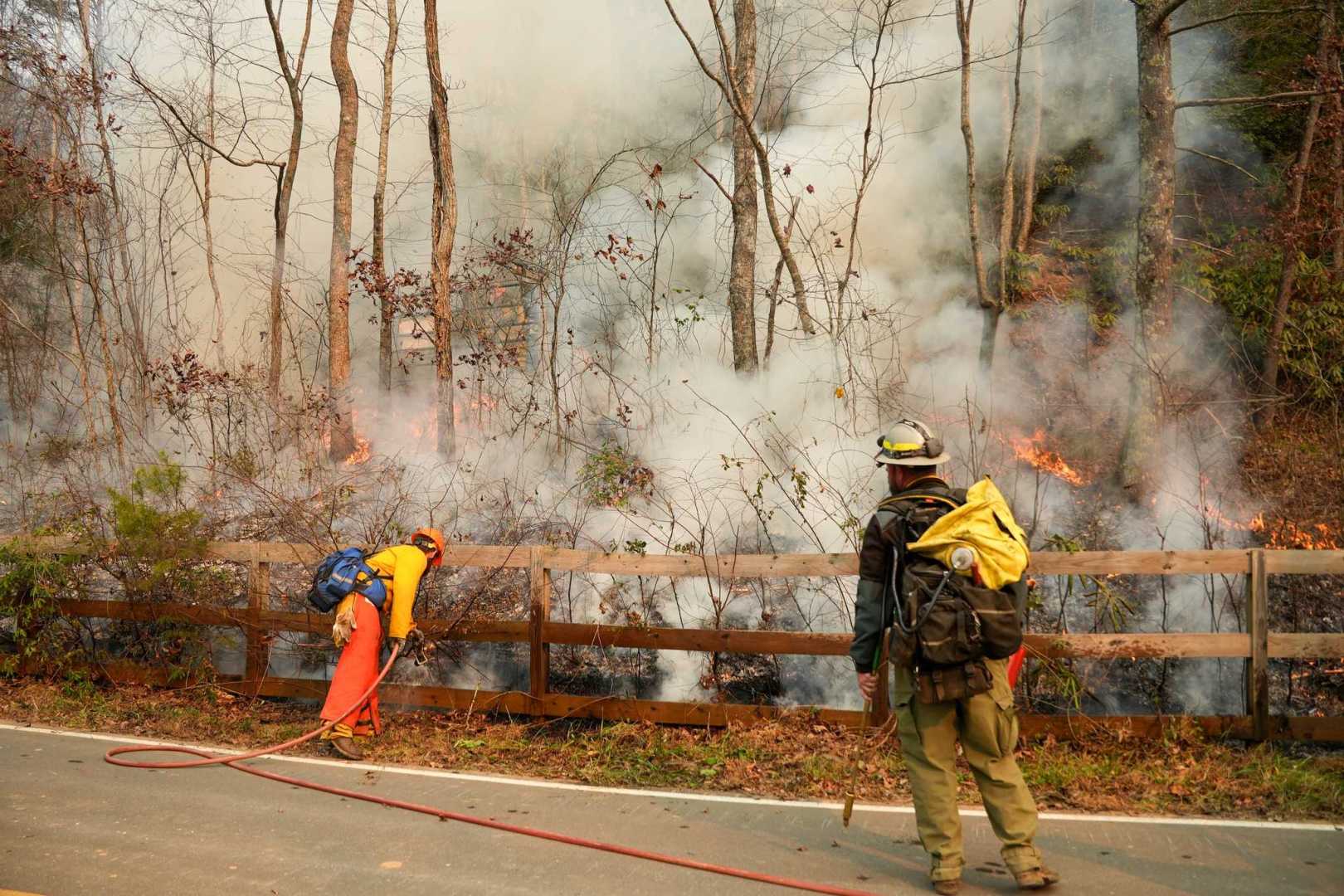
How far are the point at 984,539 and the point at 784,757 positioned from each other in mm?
2565

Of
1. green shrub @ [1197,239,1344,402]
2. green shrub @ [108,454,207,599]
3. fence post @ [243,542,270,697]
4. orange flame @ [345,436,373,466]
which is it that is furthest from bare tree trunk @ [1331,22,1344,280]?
orange flame @ [345,436,373,466]

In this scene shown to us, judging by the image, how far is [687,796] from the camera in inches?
229

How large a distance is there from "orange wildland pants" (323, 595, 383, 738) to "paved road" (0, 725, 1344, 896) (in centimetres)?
81

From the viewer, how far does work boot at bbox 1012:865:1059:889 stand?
417cm

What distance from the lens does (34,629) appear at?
9016 millimetres

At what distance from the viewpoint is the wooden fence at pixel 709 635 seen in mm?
6086

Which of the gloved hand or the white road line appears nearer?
the white road line

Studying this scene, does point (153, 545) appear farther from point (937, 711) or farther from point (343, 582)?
point (937, 711)

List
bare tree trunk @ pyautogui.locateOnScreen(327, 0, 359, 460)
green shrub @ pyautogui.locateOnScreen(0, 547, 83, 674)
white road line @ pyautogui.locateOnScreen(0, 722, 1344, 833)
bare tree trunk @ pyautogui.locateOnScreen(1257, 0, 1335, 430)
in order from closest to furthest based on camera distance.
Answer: white road line @ pyautogui.locateOnScreen(0, 722, 1344, 833), green shrub @ pyautogui.locateOnScreen(0, 547, 83, 674), bare tree trunk @ pyautogui.locateOnScreen(1257, 0, 1335, 430), bare tree trunk @ pyautogui.locateOnScreen(327, 0, 359, 460)

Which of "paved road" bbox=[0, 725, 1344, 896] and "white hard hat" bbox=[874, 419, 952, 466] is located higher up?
"white hard hat" bbox=[874, 419, 952, 466]

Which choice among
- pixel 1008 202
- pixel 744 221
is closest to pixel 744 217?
pixel 744 221

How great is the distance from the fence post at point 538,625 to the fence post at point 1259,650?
4.22 m

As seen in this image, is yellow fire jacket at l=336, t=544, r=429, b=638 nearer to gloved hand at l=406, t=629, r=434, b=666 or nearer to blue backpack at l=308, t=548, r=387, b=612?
blue backpack at l=308, t=548, r=387, b=612

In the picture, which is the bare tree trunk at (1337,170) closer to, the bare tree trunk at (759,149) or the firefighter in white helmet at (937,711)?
the bare tree trunk at (759,149)
